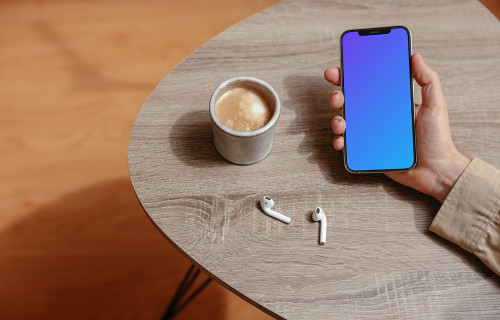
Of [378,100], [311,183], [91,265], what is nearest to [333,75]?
[378,100]

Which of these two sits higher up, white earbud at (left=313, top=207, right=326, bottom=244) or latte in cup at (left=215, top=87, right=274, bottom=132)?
latte in cup at (left=215, top=87, right=274, bottom=132)

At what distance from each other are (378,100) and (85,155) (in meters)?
1.01

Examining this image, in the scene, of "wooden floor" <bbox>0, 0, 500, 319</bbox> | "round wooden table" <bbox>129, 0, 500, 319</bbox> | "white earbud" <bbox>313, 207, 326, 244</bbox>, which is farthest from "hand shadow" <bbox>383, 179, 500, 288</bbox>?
"wooden floor" <bbox>0, 0, 500, 319</bbox>

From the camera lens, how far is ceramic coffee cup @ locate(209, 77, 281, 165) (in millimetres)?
566

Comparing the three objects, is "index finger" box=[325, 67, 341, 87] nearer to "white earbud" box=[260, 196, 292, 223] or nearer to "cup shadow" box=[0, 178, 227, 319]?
"white earbud" box=[260, 196, 292, 223]

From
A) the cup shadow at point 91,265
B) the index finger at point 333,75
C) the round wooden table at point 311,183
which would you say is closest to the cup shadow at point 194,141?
the round wooden table at point 311,183

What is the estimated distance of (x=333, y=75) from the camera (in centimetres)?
68

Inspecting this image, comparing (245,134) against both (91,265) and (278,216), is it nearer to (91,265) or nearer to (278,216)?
(278,216)

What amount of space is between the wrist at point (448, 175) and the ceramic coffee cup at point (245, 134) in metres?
0.28

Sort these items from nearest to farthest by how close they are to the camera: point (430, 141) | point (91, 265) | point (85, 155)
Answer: point (430, 141)
point (91, 265)
point (85, 155)

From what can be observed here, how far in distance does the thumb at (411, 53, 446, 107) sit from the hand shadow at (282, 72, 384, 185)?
142 millimetres

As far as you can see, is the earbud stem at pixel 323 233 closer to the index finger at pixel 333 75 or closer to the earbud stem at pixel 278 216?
the earbud stem at pixel 278 216

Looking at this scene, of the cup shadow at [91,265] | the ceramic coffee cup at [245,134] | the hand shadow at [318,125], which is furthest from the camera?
the cup shadow at [91,265]

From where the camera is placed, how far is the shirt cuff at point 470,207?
1.96 feet
